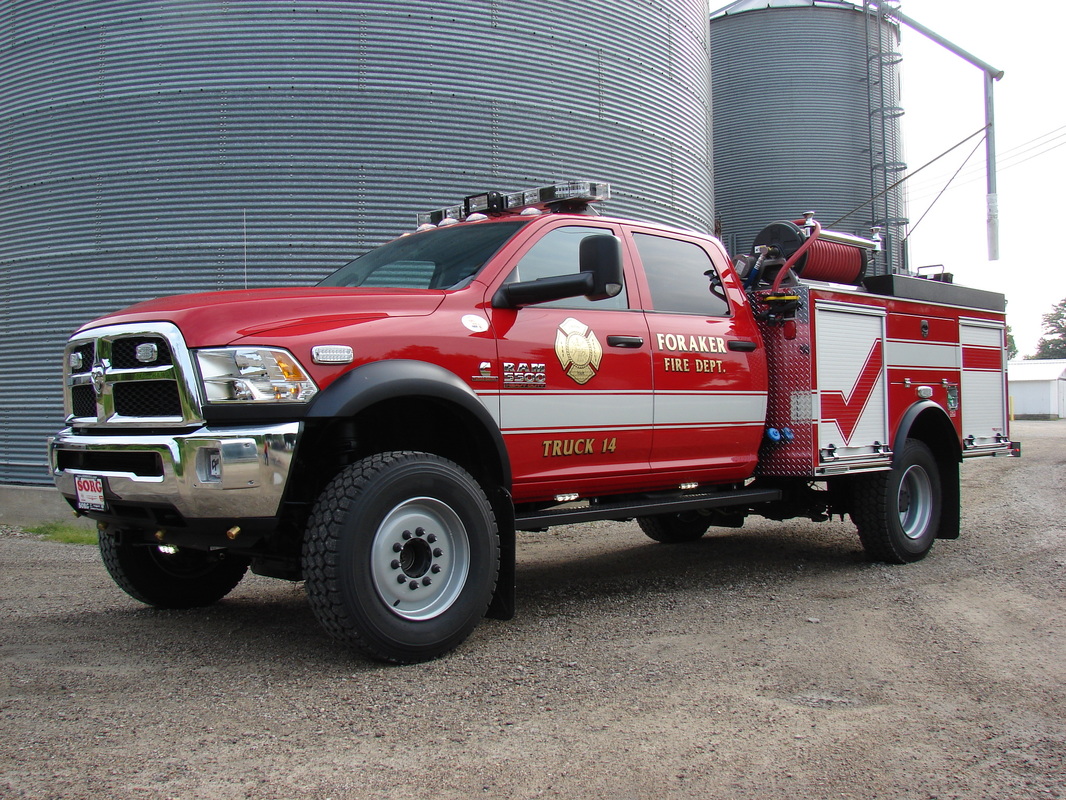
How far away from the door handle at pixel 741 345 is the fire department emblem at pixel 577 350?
1208 mm

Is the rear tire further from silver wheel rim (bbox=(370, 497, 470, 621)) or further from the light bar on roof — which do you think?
silver wheel rim (bbox=(370, 497, 470, 621))

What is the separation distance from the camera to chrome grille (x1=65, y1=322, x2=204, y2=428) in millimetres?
3848

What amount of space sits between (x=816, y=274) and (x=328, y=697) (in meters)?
4.61

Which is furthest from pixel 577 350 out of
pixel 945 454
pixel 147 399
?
pixel 945 454

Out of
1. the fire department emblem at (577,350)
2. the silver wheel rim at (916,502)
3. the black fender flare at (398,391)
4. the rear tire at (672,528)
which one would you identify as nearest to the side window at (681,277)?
the fire department emblem at (577,350)

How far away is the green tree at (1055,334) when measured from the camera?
96312 millimetres

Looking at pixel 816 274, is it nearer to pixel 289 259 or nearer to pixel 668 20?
pixel 289 259

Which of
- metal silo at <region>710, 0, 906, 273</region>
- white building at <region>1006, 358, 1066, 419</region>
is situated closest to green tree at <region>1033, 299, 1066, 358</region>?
white building at <region>1006, 358, 1066, 419</region>

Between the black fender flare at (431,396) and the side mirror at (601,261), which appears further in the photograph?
the side mirror at (601,261)

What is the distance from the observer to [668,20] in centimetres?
1190

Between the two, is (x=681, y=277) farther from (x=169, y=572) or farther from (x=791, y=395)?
(x=169, y=572)

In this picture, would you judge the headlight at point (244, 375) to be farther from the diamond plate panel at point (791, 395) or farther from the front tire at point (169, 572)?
the diamond plate panel at point (791, 395)

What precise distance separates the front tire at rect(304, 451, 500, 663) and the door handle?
2.23 metres

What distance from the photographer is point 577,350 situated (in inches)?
195
